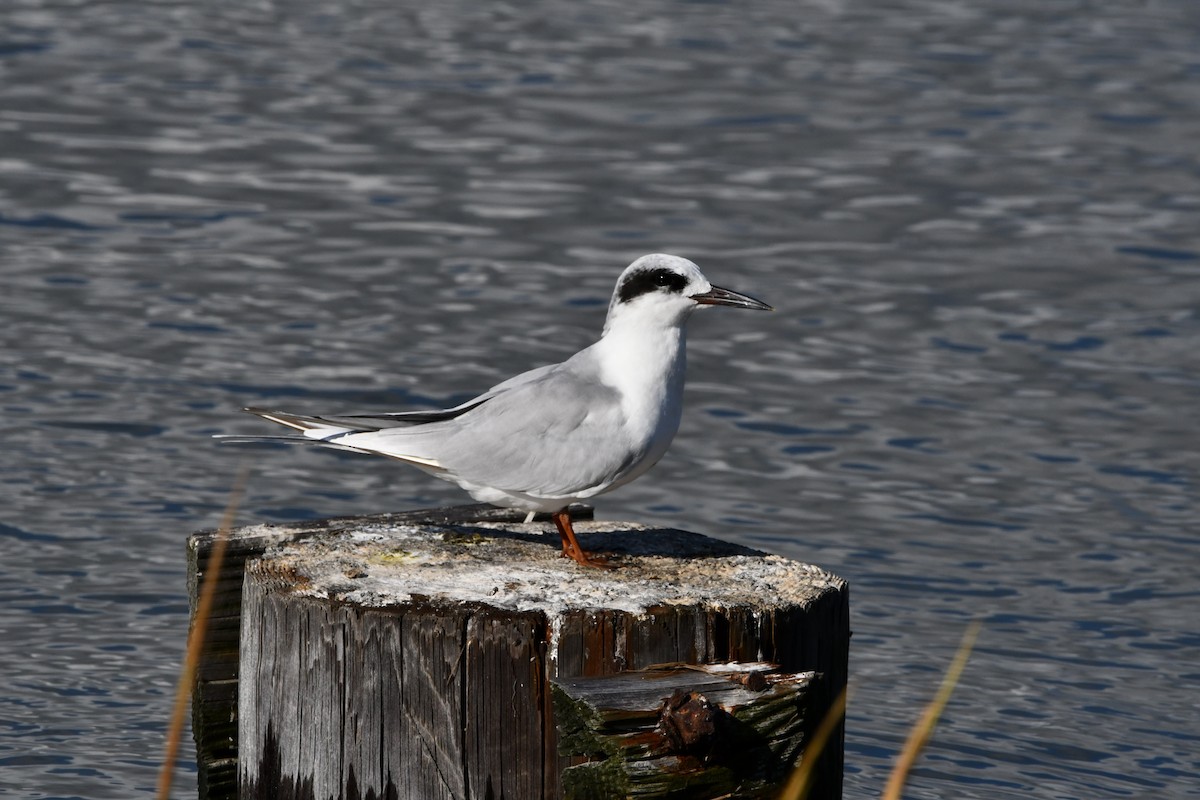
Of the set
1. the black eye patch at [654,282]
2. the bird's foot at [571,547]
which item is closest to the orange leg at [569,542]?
the bird's foot at [571,547]

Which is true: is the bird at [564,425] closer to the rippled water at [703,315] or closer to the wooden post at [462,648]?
the wooden post at [462,648]

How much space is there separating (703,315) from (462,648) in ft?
28.5

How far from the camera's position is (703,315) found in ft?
43.0

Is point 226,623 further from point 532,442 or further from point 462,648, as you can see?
point 462,648

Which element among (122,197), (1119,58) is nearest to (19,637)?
(122,197)

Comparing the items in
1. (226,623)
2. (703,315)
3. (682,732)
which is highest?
(682,732)

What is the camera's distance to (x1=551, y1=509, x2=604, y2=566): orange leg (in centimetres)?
521


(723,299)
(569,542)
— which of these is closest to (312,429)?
(569,542)

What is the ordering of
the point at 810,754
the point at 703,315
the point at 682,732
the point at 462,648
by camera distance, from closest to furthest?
the point at 810,754, the point at 682,732, the point at 462,648, the point at 703,315

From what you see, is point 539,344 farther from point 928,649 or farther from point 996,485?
point 928,649

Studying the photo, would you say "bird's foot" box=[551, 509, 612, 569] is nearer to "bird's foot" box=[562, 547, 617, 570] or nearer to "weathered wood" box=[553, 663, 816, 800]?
"bird's foot" box=[562, 547, 617, 570]

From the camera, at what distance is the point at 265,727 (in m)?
4.94

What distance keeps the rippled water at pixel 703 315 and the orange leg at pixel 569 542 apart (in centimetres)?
232

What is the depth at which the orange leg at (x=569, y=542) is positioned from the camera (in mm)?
5215
